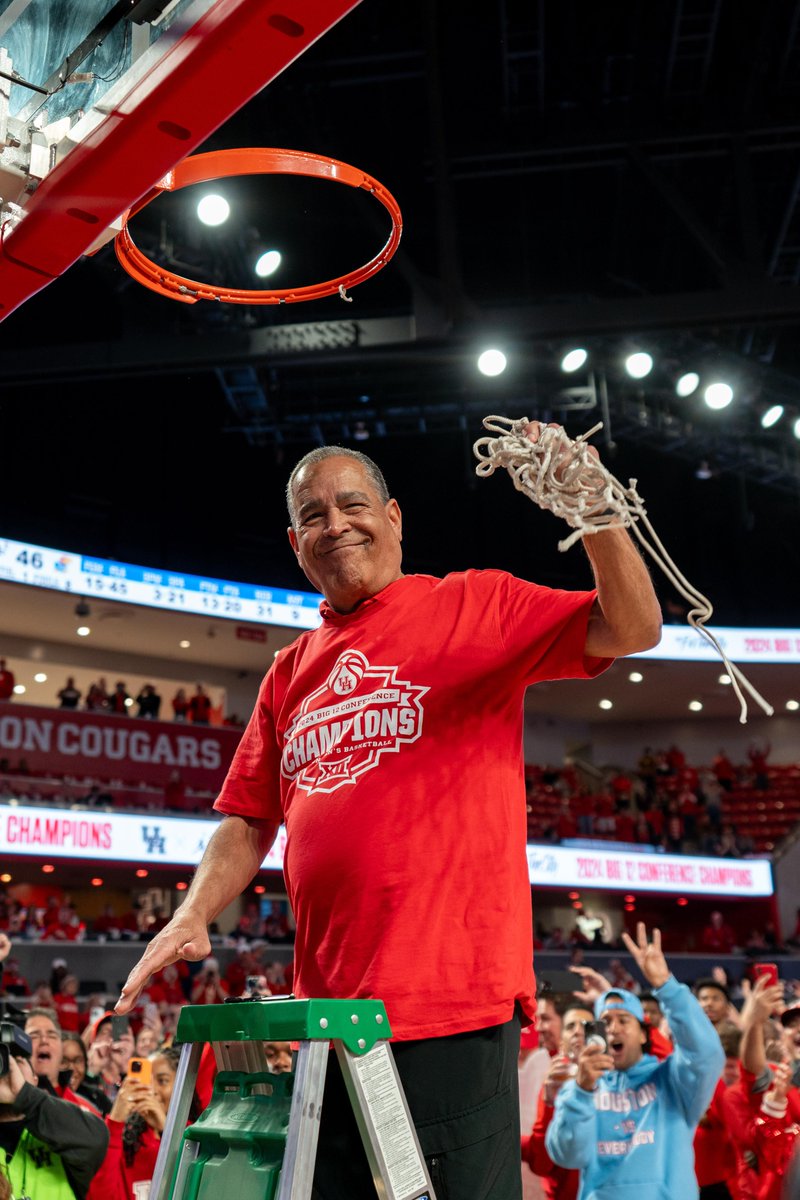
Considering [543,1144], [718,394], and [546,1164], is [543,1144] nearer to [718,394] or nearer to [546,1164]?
[546,1164]

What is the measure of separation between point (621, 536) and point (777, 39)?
10.3 m

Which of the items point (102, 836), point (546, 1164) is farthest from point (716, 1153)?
point (102, 836)

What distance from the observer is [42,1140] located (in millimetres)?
3770

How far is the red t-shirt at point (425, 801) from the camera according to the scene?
181 centimetres

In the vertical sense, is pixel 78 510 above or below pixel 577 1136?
above

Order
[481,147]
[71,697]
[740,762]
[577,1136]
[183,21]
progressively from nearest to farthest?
[183,21]
[577,1136]
[481,147]
[71,697]
[740,762]

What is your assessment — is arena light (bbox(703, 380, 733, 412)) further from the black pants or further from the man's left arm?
the black pants

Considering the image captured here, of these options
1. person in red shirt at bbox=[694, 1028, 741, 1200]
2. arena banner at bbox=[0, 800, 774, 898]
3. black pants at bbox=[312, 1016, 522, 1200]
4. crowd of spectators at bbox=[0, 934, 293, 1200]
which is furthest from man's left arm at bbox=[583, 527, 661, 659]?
arena banner at bbox=[0, 800, 774, 898]

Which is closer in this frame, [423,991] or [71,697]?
[423,991]

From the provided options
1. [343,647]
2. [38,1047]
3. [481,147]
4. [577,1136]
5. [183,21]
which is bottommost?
[577,1136]

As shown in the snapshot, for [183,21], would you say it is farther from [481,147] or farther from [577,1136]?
[481,147]

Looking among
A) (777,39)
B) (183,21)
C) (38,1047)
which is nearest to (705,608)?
(183,21)

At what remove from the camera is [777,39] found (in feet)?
34.1

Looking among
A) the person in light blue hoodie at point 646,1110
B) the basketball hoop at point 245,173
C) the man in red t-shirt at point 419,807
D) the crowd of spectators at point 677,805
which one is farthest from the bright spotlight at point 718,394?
the man in red t-shirt at point 419,807
